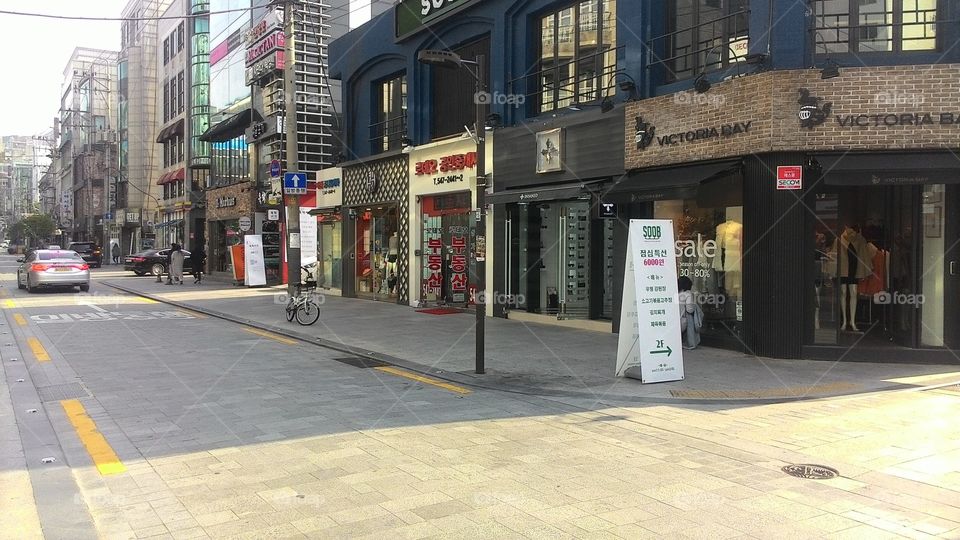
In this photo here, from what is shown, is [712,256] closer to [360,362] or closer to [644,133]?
[644,133]

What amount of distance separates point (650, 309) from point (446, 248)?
1073 cm

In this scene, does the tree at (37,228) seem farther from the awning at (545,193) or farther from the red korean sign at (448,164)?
the awning at (545,193)

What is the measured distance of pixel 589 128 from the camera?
48.2ft

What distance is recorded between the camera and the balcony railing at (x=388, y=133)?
21566 millimetres

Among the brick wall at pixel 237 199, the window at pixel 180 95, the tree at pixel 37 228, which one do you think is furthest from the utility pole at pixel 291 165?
the tree at pixel 37 228

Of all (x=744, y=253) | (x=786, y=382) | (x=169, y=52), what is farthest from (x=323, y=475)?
(x=169, y=52)

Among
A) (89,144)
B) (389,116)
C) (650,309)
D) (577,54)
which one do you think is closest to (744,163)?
(650,309)

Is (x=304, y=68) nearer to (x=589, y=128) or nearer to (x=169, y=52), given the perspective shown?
(x=589, y=128)

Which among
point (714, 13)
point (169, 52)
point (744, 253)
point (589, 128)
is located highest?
point (169, 52)

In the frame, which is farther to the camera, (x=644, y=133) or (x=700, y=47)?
(x=644, y=133)

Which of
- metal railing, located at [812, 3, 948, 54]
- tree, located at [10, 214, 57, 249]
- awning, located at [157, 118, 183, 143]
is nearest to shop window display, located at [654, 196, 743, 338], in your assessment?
metal railing, located at [812, 3, 948, 54]

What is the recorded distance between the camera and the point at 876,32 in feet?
37.2

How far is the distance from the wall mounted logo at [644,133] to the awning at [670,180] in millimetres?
515

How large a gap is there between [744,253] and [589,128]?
4613 millimetres
